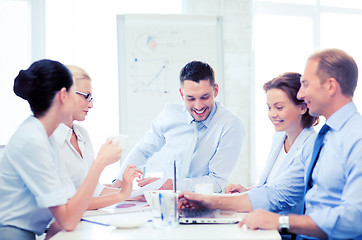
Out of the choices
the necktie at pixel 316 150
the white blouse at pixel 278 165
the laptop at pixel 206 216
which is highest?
the necktie at pixel 316 150

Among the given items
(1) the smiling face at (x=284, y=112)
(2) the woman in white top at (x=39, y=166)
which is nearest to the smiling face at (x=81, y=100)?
(2) the woman in white top at (x=39, y=166)

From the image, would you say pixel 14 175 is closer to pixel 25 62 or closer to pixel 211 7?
pixel 25 62

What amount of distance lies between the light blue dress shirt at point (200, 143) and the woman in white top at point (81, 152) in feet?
1.59

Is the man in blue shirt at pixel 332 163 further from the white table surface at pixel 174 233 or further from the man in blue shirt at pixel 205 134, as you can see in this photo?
the man in blue shirt at pixel 205 134

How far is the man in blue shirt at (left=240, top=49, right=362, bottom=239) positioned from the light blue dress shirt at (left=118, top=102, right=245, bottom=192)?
0.75 m

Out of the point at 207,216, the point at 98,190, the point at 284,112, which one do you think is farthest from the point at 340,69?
the point at 98,190

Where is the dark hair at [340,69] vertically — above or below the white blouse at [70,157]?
above

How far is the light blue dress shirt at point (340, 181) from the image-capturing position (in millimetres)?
1482

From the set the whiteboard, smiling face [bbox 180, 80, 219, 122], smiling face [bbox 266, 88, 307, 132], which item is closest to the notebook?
smiling face [bbox 266, 88, 307, 132]

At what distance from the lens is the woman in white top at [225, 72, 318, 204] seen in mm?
2201

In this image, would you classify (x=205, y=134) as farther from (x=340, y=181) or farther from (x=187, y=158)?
(x=340, y=181)

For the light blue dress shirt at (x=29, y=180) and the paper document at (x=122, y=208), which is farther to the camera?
the paper document at (x=122, y=208)

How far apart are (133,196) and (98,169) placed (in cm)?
43

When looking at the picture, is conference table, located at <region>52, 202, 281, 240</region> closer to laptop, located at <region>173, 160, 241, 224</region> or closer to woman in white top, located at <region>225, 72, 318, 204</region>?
laptop, located at <region>173, 160, 241, 224</region>
